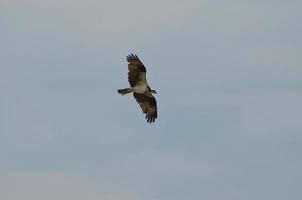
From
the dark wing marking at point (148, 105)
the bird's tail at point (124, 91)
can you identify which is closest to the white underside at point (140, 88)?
the bird's tail at point (124, 91)

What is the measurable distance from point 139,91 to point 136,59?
2.39m

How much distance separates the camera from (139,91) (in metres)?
87.6

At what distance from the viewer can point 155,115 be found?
89375mm

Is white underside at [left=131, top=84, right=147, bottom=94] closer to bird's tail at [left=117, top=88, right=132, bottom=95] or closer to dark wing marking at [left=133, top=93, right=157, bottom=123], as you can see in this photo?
bird's tail at [left=117, top=88, right=132, bottom=95]

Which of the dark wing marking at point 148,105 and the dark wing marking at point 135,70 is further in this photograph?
the dark wing marking at point 148,105

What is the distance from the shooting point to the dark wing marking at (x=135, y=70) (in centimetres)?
Answer: 8656

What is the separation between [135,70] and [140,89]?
1409 mm

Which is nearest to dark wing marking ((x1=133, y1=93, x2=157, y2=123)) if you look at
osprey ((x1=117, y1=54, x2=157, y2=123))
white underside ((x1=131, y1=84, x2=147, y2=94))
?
osprey ((x1=117, y1=54, x2=157, y2=123))

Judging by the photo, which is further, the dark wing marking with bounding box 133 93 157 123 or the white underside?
the dark wing marking with bounding box 133 93 157 123

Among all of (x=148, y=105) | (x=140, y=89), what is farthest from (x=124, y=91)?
(x=148, y=105)

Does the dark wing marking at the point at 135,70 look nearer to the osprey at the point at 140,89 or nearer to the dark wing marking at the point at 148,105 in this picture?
the osprey at the point at 140,89

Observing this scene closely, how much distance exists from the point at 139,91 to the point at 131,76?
1379 mm

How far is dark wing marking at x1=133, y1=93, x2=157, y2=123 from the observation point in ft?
292

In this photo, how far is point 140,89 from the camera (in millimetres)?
87438
